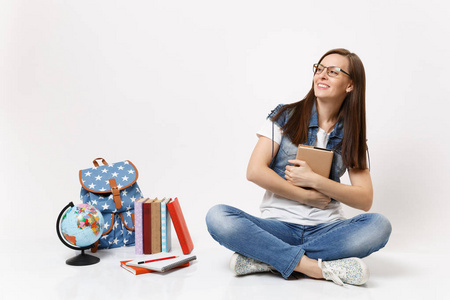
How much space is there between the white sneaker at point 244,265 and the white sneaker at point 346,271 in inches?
11.0

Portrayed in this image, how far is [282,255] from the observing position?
7.57 feet

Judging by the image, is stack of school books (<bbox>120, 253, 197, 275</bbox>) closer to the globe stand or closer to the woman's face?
the globe stand

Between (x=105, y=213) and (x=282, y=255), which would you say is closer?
(x=282, y=255)

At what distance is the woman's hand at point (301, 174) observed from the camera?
245cm

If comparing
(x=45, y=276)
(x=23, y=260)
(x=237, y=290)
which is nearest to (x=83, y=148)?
(x=23, y=260)

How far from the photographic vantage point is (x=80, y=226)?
255 cm

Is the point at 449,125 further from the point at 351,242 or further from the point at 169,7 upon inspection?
the point at 169,7

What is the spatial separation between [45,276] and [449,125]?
2.62 m

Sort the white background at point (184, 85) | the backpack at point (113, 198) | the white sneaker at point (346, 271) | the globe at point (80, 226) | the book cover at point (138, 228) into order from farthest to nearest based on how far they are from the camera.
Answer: the white background at point (184, 85), the backpack at point (113, 198), the book cover at point (138, 228), the globe at point (80, 226), the white sneaker at point (346, 271)

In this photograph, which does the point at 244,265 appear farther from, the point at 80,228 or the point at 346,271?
the point at 80,228

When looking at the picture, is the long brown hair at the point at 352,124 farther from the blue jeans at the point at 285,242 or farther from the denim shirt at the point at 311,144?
the blue jeans at the point at 285,242

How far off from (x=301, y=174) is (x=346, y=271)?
1.63ft

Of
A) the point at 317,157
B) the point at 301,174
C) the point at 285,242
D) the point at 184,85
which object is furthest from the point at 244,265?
the point at 184,85

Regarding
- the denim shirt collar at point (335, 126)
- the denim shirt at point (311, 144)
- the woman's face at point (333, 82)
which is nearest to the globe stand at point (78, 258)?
the denim shirt at point (311, 144)
